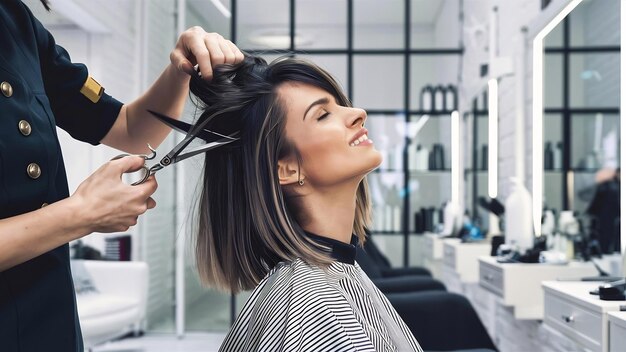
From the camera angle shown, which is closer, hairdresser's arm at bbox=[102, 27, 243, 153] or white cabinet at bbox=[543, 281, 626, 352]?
hairdresser's arm at bbox=[102, 27, 243, 153]

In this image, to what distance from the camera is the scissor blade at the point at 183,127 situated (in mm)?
1370

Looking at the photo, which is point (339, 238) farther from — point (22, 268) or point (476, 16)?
point (476, 16)

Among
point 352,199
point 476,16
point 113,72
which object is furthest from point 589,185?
point 113,72

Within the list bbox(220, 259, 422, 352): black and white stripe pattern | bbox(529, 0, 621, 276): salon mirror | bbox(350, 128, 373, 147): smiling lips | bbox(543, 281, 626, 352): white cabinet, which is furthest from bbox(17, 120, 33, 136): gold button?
bbox(529, 0, 621, 276): salon mirror

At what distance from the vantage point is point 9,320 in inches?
40.4

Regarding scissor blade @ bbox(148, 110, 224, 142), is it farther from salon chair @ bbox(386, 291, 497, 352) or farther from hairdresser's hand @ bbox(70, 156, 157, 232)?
salon chair @ bbox(386, 291, 497, 352)

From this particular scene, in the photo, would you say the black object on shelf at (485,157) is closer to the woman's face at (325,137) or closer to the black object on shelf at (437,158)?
the black object on shelf at (437,158)

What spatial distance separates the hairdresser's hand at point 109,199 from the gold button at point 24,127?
138mm

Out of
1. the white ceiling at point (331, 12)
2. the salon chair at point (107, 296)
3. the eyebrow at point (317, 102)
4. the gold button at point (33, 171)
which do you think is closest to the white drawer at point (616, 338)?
the eyebrow at point (317, 102)

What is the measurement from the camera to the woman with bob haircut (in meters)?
1.44

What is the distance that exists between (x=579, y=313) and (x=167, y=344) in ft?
13.9

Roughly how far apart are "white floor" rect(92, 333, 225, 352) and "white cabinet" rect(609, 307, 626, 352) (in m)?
4.07

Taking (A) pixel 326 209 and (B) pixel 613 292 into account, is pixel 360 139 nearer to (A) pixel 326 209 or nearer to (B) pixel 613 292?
(A) pixel 326 209

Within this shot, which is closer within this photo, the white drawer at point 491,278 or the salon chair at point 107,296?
the white drawer at point 491,278
